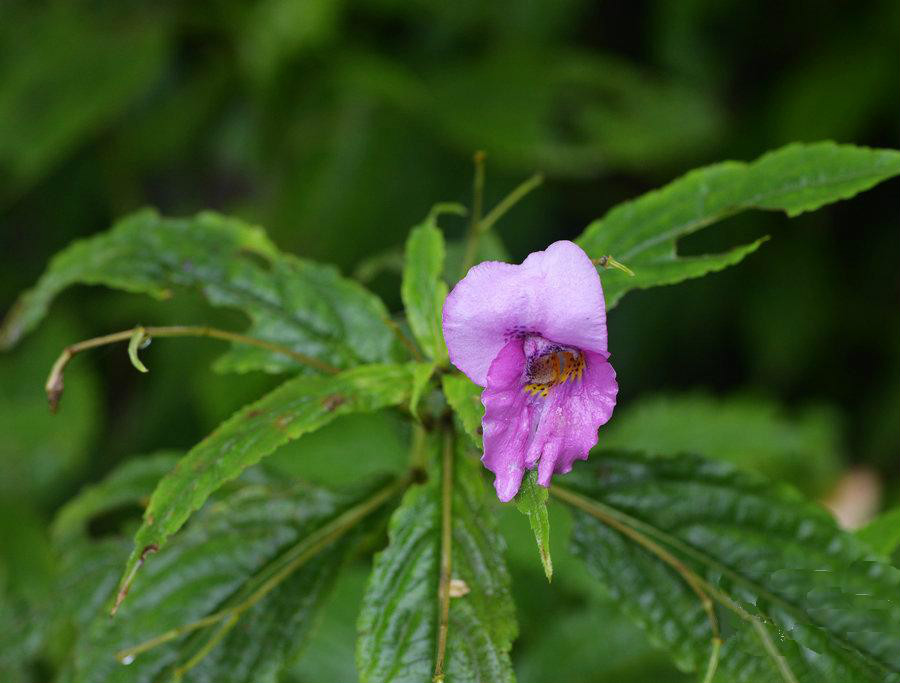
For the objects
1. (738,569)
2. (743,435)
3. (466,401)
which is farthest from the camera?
(743,435)

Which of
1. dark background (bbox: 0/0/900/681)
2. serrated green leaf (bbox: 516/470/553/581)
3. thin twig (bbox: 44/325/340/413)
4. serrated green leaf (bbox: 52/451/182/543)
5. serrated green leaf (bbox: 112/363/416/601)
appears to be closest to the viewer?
serrated green leaf (bbox: 516/470/553/581)

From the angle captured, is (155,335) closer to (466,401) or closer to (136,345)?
(136,345)

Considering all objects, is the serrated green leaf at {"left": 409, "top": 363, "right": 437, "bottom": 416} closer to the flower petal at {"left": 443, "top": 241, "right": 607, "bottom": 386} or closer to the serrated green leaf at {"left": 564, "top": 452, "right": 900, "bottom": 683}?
the flower petal at {"left": 443, "top": 241, "right": 607, "bottom": 386}

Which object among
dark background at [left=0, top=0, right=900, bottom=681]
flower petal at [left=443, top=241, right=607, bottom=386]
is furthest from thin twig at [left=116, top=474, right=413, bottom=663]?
dark background at [left=0, top=0, right=900, bottom=681]

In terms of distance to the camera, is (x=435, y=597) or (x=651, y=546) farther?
(x=651, y=546)

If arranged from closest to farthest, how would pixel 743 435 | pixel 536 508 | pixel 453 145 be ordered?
pixel 536 508
pixel 743 435
pixel 453 145

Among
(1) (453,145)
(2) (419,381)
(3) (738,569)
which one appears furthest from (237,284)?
(1) (453,145)

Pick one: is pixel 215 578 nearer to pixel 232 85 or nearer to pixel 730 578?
pixel 730 578
